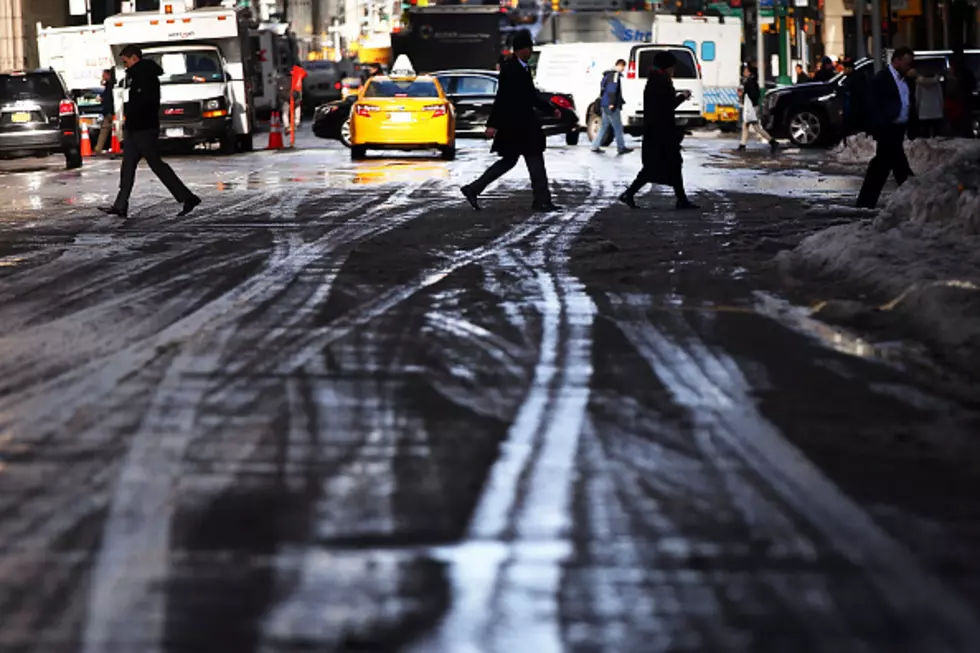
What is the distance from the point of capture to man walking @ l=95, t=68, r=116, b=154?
3966 centimetres

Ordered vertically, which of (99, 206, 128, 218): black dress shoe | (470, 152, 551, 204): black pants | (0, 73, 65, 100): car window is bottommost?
(99, 206, 128, 218): black dress shoe

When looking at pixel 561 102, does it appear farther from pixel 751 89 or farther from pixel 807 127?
pixel 807 127

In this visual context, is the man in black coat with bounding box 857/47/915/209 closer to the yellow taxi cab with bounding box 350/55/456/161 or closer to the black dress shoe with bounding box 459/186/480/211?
the black dress shoe with bounding box 459/186/480/211

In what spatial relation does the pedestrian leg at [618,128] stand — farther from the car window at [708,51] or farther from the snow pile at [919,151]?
the car window at [708,51]

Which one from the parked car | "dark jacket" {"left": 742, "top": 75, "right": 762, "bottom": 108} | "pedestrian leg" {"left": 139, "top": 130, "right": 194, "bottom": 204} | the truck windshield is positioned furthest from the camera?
the truck windshield

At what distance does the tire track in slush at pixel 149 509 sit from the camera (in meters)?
4.91

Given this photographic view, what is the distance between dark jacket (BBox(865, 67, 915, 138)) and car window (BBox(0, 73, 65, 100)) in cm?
1920

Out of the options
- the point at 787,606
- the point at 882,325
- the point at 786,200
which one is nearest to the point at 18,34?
the point at 786,200

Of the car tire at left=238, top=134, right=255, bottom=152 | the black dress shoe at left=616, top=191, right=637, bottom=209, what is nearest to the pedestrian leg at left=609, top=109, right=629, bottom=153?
the car tire at left=238, top=134, right=255, bottom=152

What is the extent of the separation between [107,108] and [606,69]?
1125 cm

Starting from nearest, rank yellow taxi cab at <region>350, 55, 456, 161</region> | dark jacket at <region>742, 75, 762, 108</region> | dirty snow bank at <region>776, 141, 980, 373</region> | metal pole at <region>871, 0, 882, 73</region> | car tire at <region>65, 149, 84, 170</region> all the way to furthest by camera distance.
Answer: dirty snow bank at <region>776, 141, 980, 373</region>, yellow taxi cab at <region>350, 55, 456, 161</region>, car tire at <region>65, 149, 84, 170</region>, metal pole at <region>871, 0, 882, 73</region>, dark jacket at <region>742, 75, 762, 108</region>

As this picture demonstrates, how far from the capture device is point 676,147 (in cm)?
2020

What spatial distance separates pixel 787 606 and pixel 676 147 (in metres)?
15.4

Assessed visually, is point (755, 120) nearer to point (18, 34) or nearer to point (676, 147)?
point (676, 147)
